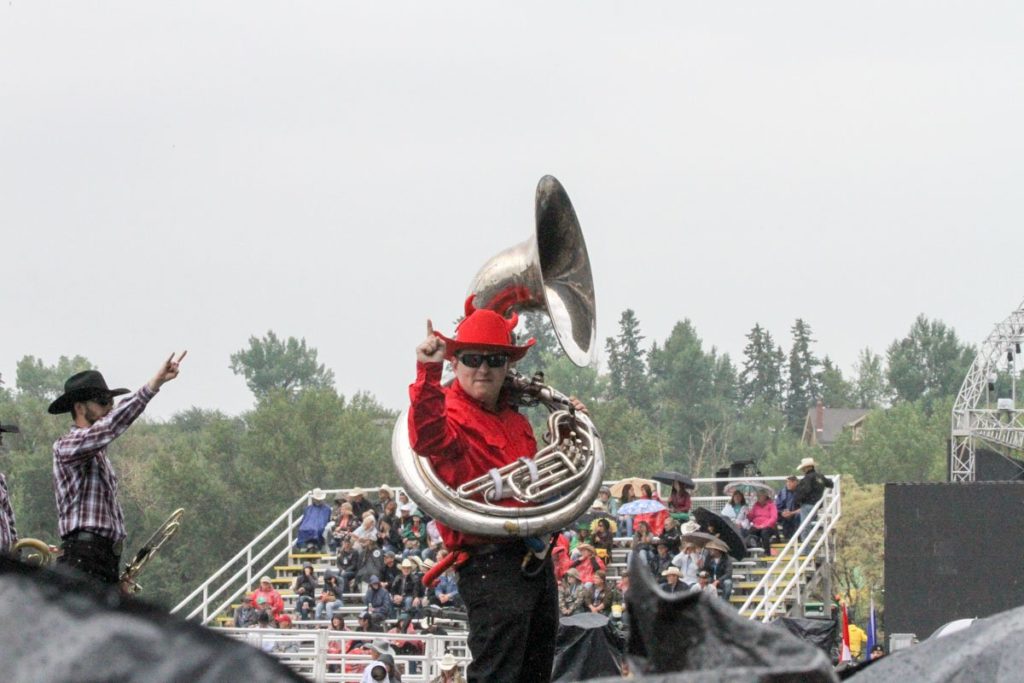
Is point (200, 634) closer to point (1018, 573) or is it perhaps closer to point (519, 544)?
point (519, 544)

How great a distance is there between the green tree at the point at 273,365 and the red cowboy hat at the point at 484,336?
4671 inches

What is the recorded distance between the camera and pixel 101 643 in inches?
49.6

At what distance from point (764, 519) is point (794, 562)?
1437 mm

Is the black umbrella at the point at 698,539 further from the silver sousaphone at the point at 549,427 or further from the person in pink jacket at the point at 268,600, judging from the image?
the silver sousaphone at the point at 549,427

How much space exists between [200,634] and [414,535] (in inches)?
848

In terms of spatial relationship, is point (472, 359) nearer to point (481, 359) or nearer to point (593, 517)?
point (481, 359)

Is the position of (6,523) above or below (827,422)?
above

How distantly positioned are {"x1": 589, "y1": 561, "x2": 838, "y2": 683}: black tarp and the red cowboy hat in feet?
14.1

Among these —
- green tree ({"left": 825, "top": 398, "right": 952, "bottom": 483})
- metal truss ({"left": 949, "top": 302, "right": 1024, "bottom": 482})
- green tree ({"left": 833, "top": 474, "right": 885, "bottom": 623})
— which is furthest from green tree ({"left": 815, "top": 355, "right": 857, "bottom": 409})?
metal truss ({"left": 949, "top": 302, "right": 1024, "bottom": 482})

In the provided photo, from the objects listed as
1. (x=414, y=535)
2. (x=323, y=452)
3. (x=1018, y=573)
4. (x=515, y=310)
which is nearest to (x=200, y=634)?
(x=515, y=310)

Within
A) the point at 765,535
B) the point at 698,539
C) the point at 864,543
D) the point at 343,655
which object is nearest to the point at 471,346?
the point at 343,655

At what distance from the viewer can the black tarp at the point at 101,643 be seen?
1250 millimetres

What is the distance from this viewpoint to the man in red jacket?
564 cm

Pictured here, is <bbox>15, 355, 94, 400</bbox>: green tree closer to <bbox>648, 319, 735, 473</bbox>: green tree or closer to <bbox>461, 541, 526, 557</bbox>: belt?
<bbox>648, 319, 735, 473</bbox>: green tree
